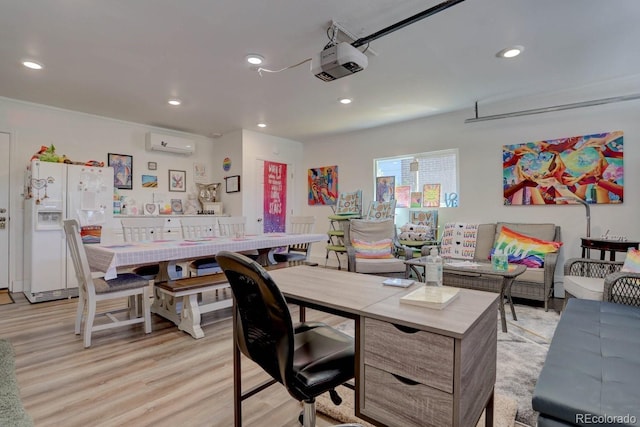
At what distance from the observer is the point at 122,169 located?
4.98 meters

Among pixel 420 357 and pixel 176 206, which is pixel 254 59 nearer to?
pixel 420 357

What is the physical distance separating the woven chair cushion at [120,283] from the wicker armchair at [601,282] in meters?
3.65

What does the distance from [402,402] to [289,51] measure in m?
2.76

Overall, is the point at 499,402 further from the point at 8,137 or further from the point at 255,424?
the point at 8,137

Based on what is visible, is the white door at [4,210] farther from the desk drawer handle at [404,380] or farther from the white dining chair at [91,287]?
the desk drawer handle at [404,380]

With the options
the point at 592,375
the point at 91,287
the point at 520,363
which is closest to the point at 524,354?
the point at 520,363

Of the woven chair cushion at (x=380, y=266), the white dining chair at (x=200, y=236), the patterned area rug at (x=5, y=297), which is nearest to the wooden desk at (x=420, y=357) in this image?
the white dining chair at (x=200, y=236)

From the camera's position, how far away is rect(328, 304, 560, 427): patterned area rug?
1.71 meters

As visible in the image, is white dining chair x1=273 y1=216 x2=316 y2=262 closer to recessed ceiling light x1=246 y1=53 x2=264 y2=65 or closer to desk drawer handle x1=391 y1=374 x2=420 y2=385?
recessed ceiling light x1=246 y1=53 x2=264 y2=65

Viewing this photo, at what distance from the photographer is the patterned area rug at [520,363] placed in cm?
171

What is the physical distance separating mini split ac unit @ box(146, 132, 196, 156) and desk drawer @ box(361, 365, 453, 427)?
515cm

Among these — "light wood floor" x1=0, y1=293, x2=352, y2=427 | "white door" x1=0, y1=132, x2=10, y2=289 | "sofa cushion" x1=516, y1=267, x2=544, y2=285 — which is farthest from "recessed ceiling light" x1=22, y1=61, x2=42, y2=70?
"sofa cushion" x1=516, y1=267, x2=544, y2=285

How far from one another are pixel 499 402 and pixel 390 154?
4.16 metres

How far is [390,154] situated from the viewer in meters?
5.39
